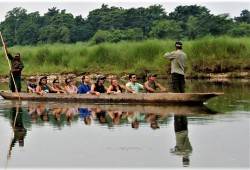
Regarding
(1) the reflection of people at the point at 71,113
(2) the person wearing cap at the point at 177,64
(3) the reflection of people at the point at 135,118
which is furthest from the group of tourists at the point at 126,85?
(3) the reflection of people at the point at 135,118

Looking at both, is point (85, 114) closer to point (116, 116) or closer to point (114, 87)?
point (116, 116)

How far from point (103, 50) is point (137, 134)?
26583 mm

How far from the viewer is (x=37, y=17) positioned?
272ft

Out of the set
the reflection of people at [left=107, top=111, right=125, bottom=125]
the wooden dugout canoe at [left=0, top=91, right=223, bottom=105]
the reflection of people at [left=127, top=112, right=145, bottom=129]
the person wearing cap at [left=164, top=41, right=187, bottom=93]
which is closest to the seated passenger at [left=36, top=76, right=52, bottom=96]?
the wooden dugout canoe at [left=0, top=91, right=223, bottom=105]

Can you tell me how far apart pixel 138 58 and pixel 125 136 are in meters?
24.2

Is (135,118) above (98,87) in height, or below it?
below

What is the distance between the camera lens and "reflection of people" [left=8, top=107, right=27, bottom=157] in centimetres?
1326

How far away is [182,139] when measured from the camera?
13125mm

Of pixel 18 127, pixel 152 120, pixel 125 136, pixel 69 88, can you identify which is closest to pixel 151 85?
pixel 69 88

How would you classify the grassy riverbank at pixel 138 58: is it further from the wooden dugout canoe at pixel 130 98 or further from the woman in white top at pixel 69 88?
the wooden dugout canoe at pixel 130 98

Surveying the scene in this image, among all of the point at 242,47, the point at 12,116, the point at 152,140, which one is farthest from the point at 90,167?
the point at 242,47

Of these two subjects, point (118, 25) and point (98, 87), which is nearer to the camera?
point (98, 87)

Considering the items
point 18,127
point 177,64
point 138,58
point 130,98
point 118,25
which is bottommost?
point 18,127

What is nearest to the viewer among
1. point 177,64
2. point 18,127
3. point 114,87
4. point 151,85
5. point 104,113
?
point 18,127
